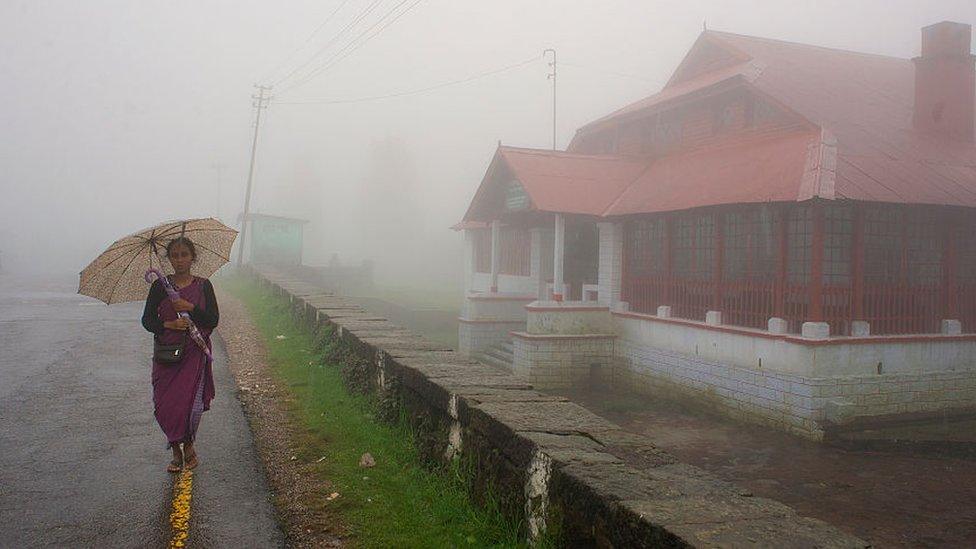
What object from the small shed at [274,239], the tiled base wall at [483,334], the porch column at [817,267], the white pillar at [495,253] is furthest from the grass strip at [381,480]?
the small shed at [274,239]

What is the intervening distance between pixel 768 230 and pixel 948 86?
5459 millimetres

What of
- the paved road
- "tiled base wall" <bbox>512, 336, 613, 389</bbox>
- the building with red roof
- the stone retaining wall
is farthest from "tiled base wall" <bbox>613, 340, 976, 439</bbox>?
the paved road

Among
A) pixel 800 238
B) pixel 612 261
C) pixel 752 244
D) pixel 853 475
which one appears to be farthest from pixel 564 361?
pixel 853 475

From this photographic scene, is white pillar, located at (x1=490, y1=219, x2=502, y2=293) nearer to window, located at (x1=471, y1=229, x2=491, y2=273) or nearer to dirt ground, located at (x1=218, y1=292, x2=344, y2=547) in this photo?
window, located at (x1=471, y1=229, x2=491, y2=273)

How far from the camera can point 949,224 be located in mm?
12445

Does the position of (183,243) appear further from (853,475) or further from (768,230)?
(768,230)

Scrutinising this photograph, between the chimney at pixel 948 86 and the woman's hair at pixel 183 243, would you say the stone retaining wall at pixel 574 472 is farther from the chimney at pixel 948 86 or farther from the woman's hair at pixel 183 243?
the chimney at pixel 948 86

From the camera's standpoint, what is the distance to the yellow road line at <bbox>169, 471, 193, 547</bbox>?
13.5ft

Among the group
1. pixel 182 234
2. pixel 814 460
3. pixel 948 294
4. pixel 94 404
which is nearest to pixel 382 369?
pixel 182 234

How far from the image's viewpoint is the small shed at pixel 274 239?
40.2 metres

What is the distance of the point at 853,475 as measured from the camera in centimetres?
955

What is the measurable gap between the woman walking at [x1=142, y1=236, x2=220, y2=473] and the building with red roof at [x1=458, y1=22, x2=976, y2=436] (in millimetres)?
8789

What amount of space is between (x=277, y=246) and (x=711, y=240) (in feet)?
103

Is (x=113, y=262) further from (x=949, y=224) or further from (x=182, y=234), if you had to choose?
(x=949, y=224)
